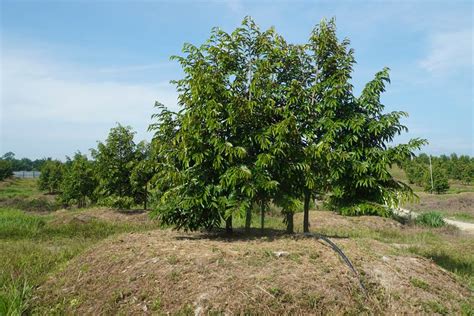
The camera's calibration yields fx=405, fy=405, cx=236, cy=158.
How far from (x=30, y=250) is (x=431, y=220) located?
1370 cm

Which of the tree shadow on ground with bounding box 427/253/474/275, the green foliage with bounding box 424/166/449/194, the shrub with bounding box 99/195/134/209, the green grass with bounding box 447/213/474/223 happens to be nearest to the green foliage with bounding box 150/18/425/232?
the tree shadow on ground with bounding box 427/253/474/275

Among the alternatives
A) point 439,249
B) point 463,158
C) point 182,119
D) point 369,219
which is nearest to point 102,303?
point 182,119

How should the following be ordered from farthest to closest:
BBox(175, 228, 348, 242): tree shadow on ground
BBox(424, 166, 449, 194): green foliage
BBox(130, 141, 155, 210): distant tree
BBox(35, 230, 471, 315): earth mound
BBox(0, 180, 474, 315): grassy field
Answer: BBox(424, 166, 449, 194): green foliage, BBox(130, 141, 155, 210): distant tree, BBox(175, 228, 348, 242): tree shadow on ground, BBox(0, 180, 474, 315): grassy field, BBox(35, 230, 471, 315): earth mound

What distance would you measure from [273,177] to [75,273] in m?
3.37

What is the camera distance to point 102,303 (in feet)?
16.0

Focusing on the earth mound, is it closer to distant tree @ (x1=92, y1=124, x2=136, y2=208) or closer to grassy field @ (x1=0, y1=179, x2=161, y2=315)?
grassy field @ (x1=0, y1=179, x2=161, y2=315)

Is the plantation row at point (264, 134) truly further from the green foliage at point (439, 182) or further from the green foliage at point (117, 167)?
the green foliage at point (439, 182)

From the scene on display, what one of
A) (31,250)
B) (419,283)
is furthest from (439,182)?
(31,250)

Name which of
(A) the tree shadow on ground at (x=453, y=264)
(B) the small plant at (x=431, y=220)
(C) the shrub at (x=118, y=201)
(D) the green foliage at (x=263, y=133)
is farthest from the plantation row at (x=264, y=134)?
(C) the shrub at (x=118, y=201)

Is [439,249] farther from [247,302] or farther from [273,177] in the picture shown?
[247,302]

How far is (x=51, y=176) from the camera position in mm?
35469

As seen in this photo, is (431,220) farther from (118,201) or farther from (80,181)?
(80,181)

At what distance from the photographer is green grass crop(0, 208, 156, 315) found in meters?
5.12

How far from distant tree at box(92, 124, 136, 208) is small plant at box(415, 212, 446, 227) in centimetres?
1172
